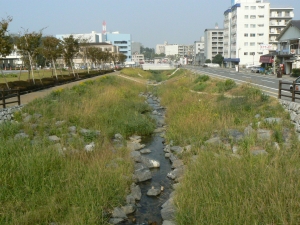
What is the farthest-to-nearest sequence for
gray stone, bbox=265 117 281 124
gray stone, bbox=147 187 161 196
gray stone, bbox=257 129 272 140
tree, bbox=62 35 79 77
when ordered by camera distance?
tree, bbox=62 35 79 77, gray stone, bbox=265 117 281 124, gray stone, bbox=257 129 272 140, gray stone, bbox=147 187 161 196

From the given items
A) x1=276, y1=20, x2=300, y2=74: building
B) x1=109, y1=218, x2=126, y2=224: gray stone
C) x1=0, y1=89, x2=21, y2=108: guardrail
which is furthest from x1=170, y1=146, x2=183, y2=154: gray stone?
x1=276, y1=20, x2=300, y2=74: building

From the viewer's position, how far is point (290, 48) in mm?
53750

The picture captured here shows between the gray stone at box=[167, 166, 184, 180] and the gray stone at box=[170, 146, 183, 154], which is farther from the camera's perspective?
the gray stone at box=[170, 146, 183, 154]

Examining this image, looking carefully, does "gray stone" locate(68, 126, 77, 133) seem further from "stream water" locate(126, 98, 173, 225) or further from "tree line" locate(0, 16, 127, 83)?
"tree line" locate(0, 16, 127, 83)

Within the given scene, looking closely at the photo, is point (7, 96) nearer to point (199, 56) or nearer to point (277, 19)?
point (277, 19)

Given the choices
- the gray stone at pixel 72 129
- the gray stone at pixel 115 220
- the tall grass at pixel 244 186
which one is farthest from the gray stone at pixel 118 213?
the gray stone at pixel 72 129

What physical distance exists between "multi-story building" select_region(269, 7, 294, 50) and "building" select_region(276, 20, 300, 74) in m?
32.7

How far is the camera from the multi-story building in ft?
284

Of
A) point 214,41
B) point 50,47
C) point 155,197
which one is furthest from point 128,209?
point 214,41

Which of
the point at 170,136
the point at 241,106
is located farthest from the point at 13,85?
the point at 241,106

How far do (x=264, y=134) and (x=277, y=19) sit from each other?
8949 cm

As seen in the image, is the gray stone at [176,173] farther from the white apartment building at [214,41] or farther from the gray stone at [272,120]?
the white apartment building at [214,41]

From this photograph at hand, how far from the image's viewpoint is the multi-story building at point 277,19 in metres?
86.5

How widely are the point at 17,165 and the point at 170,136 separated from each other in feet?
25.4
